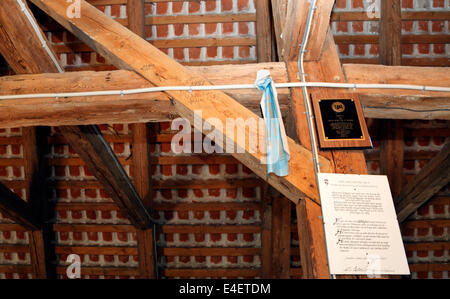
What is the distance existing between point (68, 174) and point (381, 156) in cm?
288

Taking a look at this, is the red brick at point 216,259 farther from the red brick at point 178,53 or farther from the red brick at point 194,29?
the red brick at point 194,29

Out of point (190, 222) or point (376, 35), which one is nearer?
point (376, 35)

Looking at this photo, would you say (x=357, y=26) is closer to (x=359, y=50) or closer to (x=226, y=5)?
(x=359, y=50)

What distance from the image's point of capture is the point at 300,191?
1090mm

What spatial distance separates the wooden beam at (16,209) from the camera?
2246mm

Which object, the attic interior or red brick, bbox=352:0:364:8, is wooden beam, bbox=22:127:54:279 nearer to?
the attic interior

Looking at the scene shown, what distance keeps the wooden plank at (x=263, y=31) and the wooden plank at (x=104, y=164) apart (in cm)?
135

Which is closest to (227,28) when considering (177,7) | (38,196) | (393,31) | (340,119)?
(177,7)

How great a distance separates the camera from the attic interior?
1355mm

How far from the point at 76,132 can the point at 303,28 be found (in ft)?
4.63

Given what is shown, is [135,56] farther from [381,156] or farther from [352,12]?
[381,156]

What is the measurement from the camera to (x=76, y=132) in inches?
71.6
